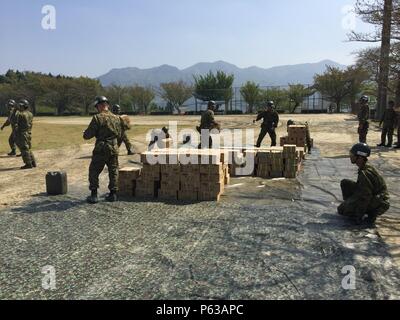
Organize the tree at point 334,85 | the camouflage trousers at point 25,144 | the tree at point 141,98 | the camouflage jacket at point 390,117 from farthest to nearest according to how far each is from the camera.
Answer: the tree at point 141,98 < the tree at point 334,85 < the camouflage jacket at point 390,117 < the camouflage trousers at point 25,144

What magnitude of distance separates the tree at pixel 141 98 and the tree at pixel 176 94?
2.36 meters

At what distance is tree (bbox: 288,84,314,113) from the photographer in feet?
160

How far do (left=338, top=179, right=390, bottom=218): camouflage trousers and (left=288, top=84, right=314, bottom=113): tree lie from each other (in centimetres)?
4205

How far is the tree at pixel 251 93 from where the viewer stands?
49.9m

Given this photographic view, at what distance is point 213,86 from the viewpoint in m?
54.8

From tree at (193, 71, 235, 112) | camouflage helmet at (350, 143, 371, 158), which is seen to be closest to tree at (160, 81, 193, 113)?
tree at (193, 71, 235, 112)

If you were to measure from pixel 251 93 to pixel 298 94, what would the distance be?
5.16 metres

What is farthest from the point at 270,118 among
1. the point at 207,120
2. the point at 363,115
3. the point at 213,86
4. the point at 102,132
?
the point at 213,86

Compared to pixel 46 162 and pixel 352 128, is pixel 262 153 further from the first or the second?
pixel 352 128

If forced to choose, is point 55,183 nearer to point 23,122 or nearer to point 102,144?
point 102,144

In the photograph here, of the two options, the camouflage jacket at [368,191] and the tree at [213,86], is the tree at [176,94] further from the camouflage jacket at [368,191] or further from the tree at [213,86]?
the camouflage jacket at [368,191]

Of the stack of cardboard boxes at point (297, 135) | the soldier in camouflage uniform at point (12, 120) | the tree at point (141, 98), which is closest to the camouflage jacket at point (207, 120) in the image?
the stack of cardboard boxes at point (297, 135)

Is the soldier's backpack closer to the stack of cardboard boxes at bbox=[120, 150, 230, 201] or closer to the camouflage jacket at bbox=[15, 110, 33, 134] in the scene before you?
the stack of cardboard boxes at bbox=[120, 150, 230, 201]
